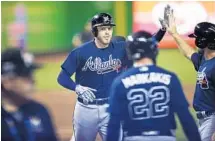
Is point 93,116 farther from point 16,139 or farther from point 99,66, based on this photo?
point 16,139

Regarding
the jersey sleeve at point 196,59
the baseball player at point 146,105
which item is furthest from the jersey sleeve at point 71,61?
the jersey sleeve at point 196,59

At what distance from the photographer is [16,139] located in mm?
4016

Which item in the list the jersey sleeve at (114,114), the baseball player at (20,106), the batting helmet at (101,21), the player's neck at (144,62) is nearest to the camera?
the jersey sleeve at (114,114)

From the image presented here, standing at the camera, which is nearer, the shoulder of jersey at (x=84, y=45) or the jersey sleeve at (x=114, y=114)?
the jersey sleeve at (x=114, y=114)

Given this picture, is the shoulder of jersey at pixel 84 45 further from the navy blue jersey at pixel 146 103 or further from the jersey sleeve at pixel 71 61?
the navy blue jersey at pixel 146 103

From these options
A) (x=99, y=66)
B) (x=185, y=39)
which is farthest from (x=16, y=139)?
(x=185, y=39)

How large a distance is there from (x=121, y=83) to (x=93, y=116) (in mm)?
464

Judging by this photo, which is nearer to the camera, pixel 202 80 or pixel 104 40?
pixel 202 80

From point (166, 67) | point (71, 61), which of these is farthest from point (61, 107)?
point (166, 67)

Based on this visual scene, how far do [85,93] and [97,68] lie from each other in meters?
0.20

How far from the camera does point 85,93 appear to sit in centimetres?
388

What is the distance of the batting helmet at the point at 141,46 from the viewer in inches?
144

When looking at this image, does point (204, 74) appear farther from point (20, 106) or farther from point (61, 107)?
point (20, 106)

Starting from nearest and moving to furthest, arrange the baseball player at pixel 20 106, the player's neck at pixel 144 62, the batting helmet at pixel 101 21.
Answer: the player's neck at pixel 144 62 < the batting helmet at pixel 101 21 < the baseball player at pixel 20 106
